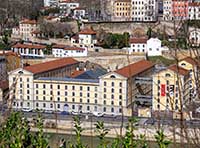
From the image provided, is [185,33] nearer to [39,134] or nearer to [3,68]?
[39,134]

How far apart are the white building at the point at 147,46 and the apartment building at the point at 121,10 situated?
249 centimetres

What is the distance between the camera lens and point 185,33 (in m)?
0.71

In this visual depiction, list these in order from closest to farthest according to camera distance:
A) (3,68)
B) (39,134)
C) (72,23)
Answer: (39,134)
(3,68)
(72,23)

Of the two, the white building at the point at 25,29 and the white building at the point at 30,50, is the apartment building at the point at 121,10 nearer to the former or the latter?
the white building at the point at 25,29

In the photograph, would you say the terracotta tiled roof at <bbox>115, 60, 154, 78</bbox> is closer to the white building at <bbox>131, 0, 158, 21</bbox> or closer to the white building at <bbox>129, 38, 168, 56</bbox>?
the white building at <bbox>129, 38, 168, 56</bbox>

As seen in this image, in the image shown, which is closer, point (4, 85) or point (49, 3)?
point (4, 85)

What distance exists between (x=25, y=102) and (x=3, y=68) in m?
1.42

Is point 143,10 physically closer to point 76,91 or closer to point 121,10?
point 121,10

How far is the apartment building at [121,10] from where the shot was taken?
469 inches

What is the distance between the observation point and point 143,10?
38.9 feet

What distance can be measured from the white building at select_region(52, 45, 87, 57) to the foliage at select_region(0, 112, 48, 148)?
8.02 m

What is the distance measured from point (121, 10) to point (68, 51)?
350cm

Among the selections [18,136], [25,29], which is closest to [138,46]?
[25,29]

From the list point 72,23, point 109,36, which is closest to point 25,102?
point 109,36
